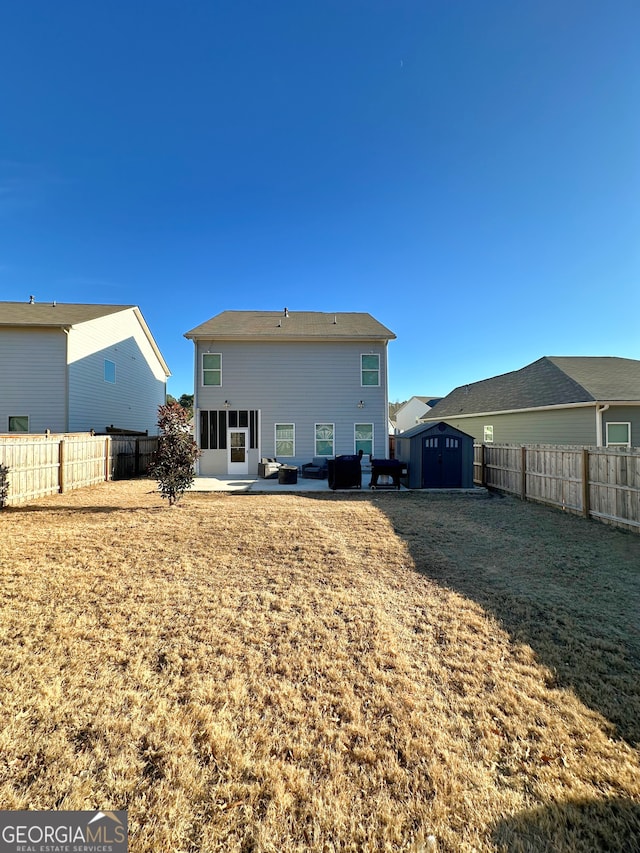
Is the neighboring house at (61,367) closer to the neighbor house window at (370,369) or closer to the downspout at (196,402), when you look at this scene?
the downspout at (196,402)

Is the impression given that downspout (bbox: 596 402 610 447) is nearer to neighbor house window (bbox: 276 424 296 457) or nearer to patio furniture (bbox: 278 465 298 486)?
patio furniture (bbox: 278 465 298 486)

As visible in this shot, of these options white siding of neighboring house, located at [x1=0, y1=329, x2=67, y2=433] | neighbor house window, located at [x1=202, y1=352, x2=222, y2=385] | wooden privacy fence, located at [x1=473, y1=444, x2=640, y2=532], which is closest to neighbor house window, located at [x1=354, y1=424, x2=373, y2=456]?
wooden privacy fence, located at [x1=473, y1=444, x2=640, y2=532]

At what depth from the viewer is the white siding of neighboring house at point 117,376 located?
15.8 meters

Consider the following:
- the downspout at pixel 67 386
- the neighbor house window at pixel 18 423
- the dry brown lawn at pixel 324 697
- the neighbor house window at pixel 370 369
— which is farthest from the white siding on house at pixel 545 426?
the neighbor house window at pixel 18 423

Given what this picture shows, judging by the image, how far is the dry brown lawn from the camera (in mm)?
1617

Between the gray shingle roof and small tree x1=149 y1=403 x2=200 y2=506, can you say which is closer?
small tree x1=149 y1=403 x2=200 y2=506

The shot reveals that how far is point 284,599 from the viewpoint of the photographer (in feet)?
12.6

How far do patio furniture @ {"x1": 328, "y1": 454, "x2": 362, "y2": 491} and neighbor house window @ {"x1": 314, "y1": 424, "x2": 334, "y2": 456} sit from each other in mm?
3589

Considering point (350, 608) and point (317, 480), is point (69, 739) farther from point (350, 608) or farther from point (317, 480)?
point (317, 480)

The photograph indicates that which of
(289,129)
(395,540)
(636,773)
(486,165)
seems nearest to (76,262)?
(289,129)

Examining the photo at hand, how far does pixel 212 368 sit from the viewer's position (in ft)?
49.9

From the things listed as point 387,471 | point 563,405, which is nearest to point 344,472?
point 387,471

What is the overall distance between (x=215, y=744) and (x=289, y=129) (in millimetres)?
13818

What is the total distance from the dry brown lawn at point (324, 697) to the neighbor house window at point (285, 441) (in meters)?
10.0
